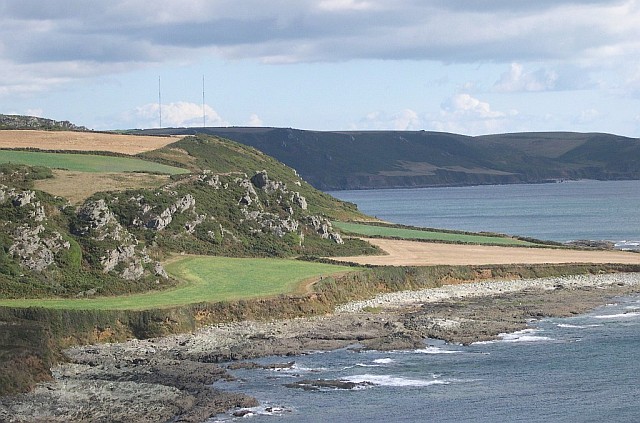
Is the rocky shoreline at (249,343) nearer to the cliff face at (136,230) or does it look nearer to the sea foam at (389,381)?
the sea foam at (389,381)

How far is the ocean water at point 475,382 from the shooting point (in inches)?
1993

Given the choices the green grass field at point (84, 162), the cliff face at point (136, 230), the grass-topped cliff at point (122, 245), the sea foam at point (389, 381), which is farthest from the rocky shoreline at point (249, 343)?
the green grass field at point (84, 162)

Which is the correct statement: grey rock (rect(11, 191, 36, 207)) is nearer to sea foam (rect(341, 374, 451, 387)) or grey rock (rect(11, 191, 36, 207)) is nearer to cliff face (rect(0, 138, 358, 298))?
cliff face (rect(0, 138, 358, 298))

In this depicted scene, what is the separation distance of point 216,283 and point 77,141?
248 ft

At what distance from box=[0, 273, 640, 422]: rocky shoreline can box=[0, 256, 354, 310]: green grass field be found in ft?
16.4

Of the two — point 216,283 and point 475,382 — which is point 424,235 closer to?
point 216,283

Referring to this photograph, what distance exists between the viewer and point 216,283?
84125mm

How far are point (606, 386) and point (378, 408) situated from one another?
12562 millimetres

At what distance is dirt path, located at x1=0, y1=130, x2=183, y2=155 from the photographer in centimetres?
14450

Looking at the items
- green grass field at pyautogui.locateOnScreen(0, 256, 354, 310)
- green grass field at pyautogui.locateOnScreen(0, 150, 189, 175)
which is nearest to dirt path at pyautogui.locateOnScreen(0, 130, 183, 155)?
green grass field at pyautogui.locateOnScreen(0, 150, 189, 175)

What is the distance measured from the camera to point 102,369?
2351 inches

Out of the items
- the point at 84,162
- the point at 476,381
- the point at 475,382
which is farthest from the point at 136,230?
the point at 475,382

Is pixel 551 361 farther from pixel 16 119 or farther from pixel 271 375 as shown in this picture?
pixel 16 119

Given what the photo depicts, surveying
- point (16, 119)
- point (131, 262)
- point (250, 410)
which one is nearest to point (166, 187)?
point (131, 262)
